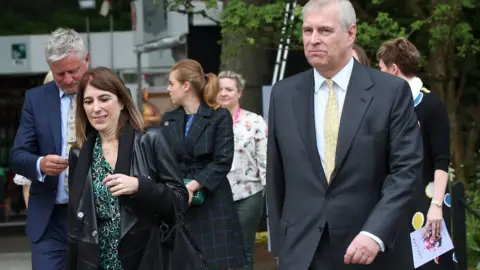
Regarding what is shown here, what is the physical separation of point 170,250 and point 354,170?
1053 mm

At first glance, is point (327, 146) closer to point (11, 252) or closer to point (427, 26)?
point (427, 26)

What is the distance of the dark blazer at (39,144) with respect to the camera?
19.4ft

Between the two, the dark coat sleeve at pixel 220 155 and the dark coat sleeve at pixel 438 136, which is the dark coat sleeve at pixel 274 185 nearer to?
the dark coat sleeve at pixel 438 136

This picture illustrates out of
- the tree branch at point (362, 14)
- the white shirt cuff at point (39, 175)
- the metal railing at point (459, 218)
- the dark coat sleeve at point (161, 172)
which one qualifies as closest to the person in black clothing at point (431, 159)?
the metal railing at point (459, 218)

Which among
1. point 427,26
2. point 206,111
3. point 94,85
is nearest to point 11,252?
point 427,26

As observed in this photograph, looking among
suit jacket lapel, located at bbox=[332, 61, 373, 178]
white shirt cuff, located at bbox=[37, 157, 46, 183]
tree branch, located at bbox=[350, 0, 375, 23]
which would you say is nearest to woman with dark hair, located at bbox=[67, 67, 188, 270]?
white shirt cuff, located at bbox=[37, 157, 46, 183]

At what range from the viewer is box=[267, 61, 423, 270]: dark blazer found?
4469mm

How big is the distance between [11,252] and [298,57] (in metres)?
4.60

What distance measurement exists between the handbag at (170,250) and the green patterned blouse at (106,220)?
6.4 inches

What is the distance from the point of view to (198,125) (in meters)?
7.45

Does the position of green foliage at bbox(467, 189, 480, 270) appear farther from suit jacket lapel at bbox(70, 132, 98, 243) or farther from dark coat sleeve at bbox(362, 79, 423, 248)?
suit jacket lapel at bbox(70, 132, 98, 243)

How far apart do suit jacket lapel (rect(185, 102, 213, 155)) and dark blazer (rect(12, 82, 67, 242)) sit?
1556 mm

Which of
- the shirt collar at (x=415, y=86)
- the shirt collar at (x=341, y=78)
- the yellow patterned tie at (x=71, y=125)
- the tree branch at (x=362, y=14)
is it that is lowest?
the yellow patterned tie at (x=71, y=125)

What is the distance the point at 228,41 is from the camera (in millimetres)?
12273
